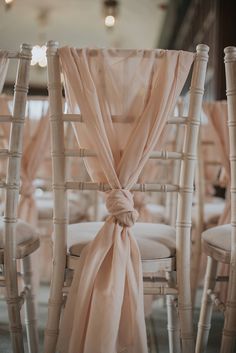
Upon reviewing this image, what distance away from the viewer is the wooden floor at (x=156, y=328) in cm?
167

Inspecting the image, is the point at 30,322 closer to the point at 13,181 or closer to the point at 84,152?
the point at 13,181

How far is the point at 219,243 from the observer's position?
1.39 meters

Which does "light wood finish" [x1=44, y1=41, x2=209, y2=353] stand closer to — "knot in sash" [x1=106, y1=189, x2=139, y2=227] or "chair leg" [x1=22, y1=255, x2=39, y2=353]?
"knot in sash" [x1=106, y1=189, x2=139, y2=227]

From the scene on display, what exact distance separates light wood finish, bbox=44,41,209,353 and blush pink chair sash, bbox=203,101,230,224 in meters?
0.77

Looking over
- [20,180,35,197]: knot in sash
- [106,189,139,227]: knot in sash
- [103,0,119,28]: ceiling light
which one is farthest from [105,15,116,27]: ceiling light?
[106,189,139,227]: knot in sash

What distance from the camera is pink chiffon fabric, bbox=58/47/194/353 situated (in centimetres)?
120

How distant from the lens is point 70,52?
121 centimetres

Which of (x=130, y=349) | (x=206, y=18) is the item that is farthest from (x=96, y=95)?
(x=206, y=18)

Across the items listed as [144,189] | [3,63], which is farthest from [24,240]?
[3,63]

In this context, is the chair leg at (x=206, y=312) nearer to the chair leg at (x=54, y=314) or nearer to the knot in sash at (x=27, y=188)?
the chair leg at (x=54, y=314)

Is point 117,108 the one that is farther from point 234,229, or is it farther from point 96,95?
point 234,229

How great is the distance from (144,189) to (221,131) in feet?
3.03

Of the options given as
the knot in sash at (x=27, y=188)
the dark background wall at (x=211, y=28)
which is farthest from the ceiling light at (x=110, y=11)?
the knot in sash at (x=27, y=188)

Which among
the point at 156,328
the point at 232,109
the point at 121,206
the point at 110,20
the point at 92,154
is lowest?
the point at 156,328
